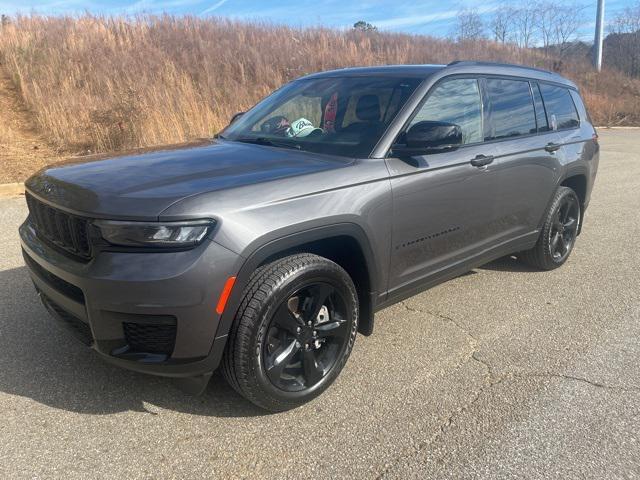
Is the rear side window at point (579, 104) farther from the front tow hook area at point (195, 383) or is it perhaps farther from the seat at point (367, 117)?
the front tow hook area at point (195, 383)

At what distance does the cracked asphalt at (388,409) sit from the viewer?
8.07 ft

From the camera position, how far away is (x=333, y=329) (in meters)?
2.96

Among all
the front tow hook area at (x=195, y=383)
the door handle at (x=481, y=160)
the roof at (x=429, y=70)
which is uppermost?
the roof at (x=429, y=70)

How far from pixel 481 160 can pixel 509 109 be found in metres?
0.78

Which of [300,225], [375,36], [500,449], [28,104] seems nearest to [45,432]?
[300,225]

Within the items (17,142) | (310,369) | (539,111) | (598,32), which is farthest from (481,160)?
(598,32)

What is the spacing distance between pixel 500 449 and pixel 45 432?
2.20 m

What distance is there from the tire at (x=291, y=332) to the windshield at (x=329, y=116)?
32.9 inches

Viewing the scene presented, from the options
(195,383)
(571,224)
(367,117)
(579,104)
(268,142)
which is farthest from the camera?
(579,104)

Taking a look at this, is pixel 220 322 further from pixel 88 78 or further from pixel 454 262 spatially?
pixel 88 78

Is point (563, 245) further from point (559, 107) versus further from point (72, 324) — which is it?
point (72, 324)

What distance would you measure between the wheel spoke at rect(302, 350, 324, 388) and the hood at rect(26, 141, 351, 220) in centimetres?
96

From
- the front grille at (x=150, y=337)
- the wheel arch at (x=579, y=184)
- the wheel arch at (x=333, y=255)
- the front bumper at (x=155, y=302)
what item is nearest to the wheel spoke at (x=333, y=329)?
the wheel arch at (x=333, y=255)

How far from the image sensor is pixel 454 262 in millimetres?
3775
